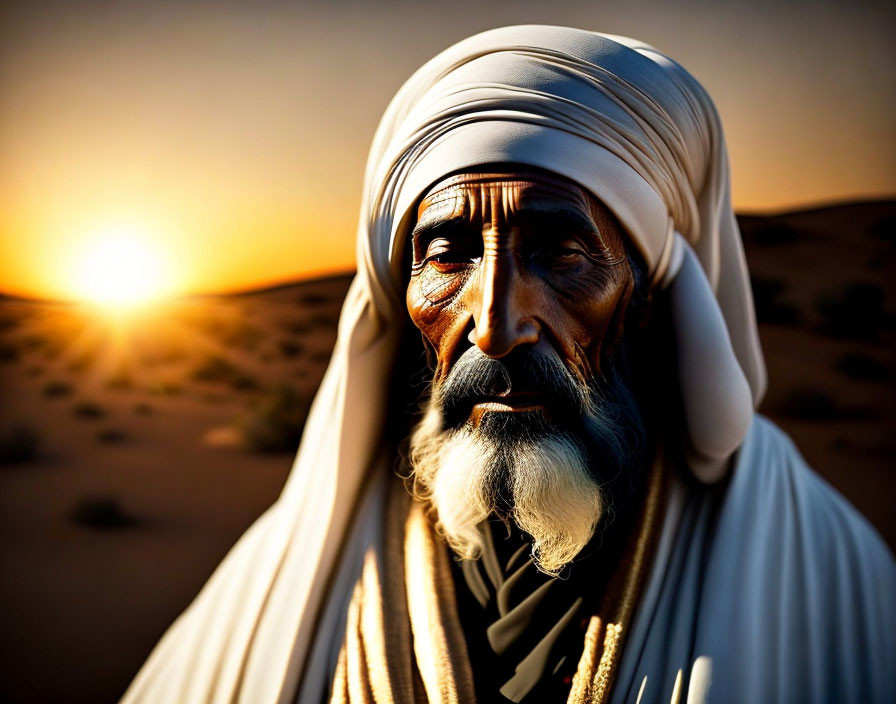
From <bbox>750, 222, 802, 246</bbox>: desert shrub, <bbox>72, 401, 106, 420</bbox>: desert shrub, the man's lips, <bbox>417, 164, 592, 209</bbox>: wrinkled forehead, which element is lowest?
the man's lips

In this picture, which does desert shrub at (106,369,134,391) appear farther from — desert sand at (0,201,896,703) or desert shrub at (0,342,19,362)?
desert shrub at (0,342,19,362)

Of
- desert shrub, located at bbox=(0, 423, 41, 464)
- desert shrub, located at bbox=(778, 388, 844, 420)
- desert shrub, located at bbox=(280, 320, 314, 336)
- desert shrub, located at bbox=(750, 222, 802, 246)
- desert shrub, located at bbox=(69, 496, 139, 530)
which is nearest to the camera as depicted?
desert shrub, located at bbox=(69, 496, 139, 530)

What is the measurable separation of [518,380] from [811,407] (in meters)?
6.51

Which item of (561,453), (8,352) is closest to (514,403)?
(561,453)

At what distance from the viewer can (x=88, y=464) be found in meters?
8.19

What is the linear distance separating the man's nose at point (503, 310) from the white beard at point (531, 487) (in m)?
0.25

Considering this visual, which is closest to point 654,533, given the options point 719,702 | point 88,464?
point 719,702

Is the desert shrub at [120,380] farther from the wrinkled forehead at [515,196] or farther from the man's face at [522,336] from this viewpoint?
the wrinkled forehead at [515,196]

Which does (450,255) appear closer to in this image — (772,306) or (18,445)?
(18,445)

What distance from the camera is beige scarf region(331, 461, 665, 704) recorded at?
1590mm

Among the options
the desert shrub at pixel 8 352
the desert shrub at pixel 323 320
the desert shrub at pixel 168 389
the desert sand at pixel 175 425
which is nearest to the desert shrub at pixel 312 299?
the desert shrub at pixel 323 320

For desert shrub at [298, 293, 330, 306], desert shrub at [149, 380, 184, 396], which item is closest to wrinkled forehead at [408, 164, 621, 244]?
desert shrub at [149, 380, 184, 396]

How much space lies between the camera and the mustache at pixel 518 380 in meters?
1.56

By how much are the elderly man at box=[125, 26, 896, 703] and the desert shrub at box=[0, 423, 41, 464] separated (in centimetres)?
746
